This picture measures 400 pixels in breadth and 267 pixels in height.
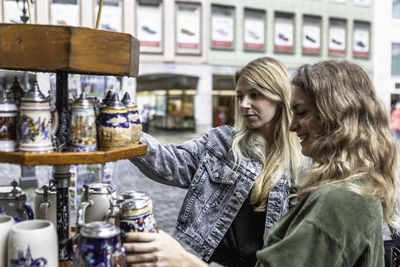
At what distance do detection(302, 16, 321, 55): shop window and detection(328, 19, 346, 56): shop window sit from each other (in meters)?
0.62

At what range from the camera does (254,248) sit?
1.92 m

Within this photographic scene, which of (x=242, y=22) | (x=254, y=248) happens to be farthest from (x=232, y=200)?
(x=242, y=22)

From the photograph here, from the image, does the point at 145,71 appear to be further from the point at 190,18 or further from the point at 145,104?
the point at 145,104

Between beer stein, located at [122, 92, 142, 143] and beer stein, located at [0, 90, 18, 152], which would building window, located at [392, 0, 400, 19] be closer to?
beer stein, located at [122, 92, 142, 143]

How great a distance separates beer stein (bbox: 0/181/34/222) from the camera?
1486mm

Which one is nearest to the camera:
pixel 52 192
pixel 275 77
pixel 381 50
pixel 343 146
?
pixel 343 146

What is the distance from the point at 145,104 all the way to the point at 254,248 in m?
20.1

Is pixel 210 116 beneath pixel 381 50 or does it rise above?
beneath

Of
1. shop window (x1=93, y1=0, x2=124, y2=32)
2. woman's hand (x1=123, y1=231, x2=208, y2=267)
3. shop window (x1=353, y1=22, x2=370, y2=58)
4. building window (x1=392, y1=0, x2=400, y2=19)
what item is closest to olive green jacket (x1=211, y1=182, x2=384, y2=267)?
woman's hand (x1=123, y1=231, x2=208, y2=267)

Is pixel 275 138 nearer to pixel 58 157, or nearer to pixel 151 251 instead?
pixel 151 251

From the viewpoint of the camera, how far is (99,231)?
1166mm

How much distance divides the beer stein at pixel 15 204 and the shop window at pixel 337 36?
1992cm

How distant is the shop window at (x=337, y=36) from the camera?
64.5 ft

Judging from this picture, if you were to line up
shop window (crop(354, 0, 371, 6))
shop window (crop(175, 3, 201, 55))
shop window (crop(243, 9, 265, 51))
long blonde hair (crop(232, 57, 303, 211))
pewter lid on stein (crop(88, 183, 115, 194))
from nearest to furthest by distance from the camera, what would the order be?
pewter lid on stein (crop(88, 183, 115, 194)) < long blonde hair (crop(232, 57, 303, 211)) < shop window (crop(175, 3, 201, 55)) < shop window (crop(243, 9, 265, 51)) < shop window (crop(354, 0, 371, 6))
